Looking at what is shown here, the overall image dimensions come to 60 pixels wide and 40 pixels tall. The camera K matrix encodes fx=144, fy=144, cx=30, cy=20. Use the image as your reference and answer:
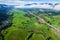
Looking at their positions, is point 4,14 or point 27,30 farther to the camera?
point 4,14

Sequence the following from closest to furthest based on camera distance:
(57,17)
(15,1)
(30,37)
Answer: (30,37) < (57,17) < (15,1)

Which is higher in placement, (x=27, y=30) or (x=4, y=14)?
(x=4, y=14)

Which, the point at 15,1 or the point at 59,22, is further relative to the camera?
the point at 15,1

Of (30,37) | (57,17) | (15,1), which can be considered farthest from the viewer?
(15,1)

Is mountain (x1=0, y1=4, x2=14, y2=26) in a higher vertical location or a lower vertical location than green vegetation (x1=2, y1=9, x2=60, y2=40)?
higher

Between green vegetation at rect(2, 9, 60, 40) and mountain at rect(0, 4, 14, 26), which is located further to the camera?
mountain at rect(0, 4, 14, 26)

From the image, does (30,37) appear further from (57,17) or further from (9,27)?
(57,17)

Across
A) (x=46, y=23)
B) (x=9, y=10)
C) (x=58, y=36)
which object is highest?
(x=9, y=10)

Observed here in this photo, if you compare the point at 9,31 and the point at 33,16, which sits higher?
the point at 33,16

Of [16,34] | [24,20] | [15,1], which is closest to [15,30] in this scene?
[16,34]

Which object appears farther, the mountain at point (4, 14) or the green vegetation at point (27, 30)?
the mountain at point (4, 14)

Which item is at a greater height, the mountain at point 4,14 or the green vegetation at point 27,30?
the mountain at point 4,14
